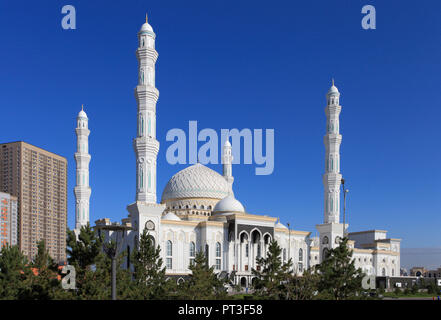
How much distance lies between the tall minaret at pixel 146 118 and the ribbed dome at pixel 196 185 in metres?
19.0

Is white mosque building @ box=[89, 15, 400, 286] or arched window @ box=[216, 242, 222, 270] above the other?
white mosque building @ box=[89, 15, 400, 286]

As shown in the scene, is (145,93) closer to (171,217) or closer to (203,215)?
(171,217)

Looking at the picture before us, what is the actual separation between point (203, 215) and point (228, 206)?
4488 millimetres

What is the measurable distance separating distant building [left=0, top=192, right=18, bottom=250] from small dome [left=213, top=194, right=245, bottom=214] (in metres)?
43.5

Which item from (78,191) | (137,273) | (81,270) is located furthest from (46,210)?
(81,270)

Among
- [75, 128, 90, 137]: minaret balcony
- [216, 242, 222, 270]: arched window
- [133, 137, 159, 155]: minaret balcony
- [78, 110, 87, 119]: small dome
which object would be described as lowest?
[216, 242, 222, 270]: arched window

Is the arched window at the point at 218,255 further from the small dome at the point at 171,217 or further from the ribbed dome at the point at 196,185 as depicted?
the ribbed dome at the point at 196,185

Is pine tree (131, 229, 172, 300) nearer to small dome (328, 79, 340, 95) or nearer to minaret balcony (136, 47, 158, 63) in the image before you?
minaret balcony (136, 47, 158, 63)

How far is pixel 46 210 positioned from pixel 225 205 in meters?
55.6

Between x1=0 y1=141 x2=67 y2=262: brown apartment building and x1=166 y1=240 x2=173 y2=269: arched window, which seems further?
x1=0 y1=141 x2=67 y2=262: brown apartment building

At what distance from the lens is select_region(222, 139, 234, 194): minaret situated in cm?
8044

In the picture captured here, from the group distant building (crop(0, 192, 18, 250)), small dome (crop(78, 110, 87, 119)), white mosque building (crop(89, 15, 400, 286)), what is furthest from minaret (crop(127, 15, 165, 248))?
distant building (crop(0, 192, 18, 250))

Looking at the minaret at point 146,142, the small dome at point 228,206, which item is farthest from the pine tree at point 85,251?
the small dome at point 228,206

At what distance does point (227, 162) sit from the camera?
8181cm
